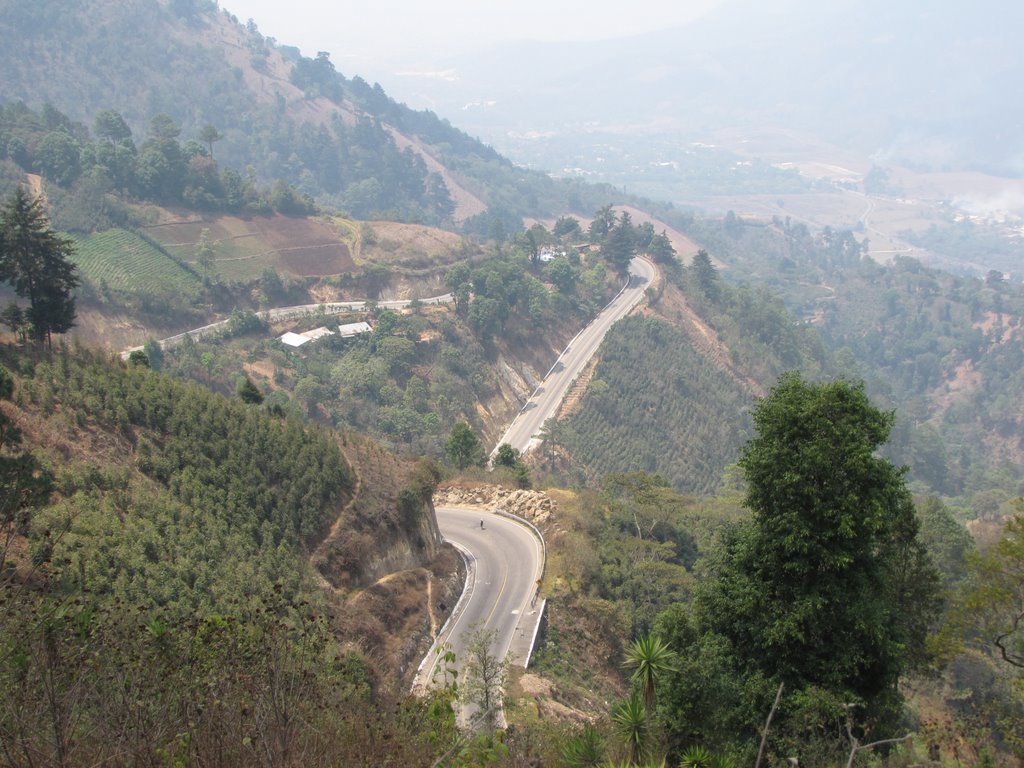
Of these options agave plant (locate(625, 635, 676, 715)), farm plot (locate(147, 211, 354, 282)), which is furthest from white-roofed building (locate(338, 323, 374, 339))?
agave plant (locate(625, 635, 676, 715))

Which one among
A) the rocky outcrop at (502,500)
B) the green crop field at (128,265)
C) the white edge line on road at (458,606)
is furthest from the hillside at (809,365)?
the green crop field at (128,265)

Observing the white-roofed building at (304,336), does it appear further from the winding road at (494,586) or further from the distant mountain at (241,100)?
the distant mountain at (241,100)

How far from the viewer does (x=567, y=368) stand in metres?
73.4

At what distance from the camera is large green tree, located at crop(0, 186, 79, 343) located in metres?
28.3

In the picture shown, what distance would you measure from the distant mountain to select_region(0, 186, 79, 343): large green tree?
3780 inches

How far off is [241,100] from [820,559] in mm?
145692

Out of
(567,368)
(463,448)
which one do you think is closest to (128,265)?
(463,448)

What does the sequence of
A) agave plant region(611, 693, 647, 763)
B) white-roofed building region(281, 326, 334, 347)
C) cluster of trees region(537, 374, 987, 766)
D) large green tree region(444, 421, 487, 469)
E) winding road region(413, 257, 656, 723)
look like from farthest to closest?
white-roofed building region(281, 326, 334, 347) < large green tree region(444, 421, 487, 469) < winding road region(413, 257, 656, 723) < cluster of trees region(537, 374, 987, 766) < agave plant region(611, 693, 647, 763)

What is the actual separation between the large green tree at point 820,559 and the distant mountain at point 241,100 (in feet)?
366

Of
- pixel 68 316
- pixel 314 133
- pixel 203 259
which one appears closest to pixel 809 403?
pixel 68 316

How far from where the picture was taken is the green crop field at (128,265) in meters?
61.6

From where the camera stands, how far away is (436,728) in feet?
40.2

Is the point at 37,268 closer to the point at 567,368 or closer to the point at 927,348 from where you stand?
the point at 567,368

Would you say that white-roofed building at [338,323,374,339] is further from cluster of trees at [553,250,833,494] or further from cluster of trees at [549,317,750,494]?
cluster of trees at [553,250,833,494]
